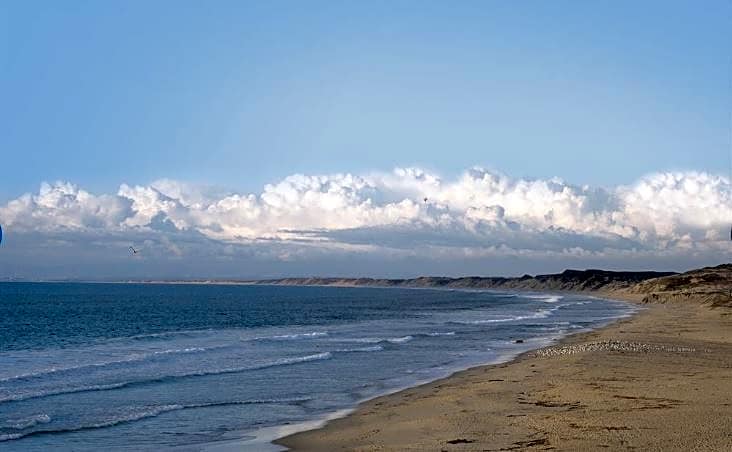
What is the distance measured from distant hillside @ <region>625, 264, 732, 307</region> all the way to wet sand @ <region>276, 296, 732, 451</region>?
5253 cm

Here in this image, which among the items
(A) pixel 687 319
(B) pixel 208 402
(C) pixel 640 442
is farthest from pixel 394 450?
(A) pixel 687 319

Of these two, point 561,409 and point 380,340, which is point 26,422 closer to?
point 561,409

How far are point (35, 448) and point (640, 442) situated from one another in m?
13.2

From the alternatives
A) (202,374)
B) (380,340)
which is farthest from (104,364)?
(380,340)

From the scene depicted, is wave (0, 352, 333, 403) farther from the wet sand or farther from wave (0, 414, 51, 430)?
the wet sand

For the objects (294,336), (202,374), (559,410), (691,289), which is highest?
(691,289)

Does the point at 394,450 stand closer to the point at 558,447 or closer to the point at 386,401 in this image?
the point at 558,447

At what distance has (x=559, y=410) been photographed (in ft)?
62.4

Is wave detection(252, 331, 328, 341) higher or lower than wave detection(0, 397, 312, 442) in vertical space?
lower

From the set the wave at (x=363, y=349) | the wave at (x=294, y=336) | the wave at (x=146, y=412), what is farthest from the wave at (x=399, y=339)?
the wave at (x=146, y=412)

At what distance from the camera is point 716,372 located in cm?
2509

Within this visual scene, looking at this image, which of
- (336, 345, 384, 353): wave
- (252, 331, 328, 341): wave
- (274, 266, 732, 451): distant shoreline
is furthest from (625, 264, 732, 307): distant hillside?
(274, 266, 732, 451): distant shoreline

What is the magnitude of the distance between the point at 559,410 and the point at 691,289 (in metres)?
96.6

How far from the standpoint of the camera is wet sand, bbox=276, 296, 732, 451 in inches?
604
